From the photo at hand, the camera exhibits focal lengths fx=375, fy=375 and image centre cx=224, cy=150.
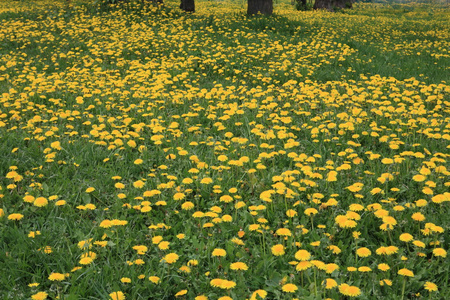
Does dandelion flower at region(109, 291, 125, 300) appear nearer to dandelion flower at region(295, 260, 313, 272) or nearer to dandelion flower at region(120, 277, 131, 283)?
dandelion flower at region(120, 277, 131, 283)

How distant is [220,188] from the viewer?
10.3 feet

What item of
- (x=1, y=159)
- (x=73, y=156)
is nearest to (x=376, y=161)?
(x=73, y=156)

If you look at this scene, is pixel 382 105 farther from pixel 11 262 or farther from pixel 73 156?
pixel 11 262

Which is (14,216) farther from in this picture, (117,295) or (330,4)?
(330,4)

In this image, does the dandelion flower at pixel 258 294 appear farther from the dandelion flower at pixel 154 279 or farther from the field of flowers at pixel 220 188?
the dandelion flower at pixel 154 279

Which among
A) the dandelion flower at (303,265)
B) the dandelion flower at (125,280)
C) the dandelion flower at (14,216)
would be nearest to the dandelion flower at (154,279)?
the dandelion flower at (125,280)

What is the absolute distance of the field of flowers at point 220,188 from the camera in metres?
2.23

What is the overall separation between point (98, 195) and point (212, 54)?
5123mm

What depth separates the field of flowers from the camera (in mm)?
2234

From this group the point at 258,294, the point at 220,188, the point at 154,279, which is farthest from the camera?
the point at 220,188

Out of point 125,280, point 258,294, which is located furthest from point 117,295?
point 258,294

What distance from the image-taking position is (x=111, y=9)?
12.4 metres

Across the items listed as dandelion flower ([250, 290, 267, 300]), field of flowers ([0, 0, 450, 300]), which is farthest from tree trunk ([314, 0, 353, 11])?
dandelion flower ([250, 290, 267, 300])

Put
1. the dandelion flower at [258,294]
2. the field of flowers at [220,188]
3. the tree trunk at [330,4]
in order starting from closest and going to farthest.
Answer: the dandelion flower at [258,294]
the field of flowers at [220,188]
the tree trunk at [330,4]
